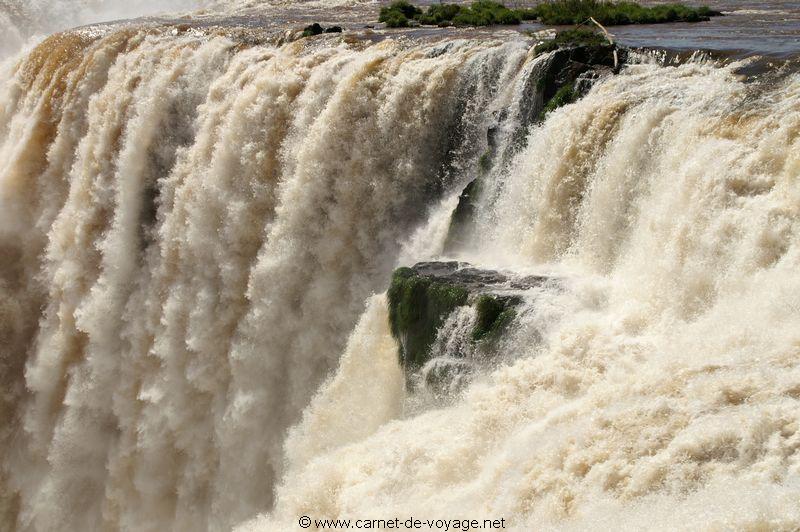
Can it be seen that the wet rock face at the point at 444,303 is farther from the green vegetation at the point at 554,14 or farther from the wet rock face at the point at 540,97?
the green vegetation at the point at 554,14

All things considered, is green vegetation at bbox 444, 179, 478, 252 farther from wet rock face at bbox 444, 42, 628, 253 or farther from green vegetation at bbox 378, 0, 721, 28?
green vegetation at bbox 378, 0, 721, 28

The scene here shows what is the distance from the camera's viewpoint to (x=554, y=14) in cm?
1681

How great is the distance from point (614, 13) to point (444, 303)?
9.45m

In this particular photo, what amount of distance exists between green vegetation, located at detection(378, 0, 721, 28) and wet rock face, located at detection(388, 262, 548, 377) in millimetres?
8508

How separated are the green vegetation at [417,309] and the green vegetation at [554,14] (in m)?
8.85

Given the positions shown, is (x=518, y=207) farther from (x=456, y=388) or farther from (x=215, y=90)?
(x=215, y=90)

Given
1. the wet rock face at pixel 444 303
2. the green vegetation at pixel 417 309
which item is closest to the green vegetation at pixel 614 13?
the wet rock face at pixel 444 303

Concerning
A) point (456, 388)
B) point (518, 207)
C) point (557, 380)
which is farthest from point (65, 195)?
point (557, 380)

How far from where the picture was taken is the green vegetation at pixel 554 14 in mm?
15453

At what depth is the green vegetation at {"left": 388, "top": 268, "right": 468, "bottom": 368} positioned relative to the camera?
26.9 feet

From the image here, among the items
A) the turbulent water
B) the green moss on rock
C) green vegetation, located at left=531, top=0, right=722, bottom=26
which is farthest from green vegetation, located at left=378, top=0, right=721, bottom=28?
the green moss on rock

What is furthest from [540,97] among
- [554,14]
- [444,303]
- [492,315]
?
[554,14]

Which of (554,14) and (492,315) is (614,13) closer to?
(554,14)

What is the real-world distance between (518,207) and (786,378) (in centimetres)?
452
